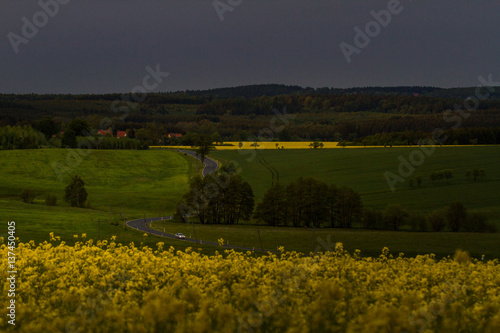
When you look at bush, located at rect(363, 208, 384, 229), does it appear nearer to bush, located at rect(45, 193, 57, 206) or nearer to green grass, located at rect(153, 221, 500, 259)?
green grass, located at rect(153, 221, 500, 259)

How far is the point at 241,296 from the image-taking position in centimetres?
1359

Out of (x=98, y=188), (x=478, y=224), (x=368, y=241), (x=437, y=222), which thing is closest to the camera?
(x=368, y=241)

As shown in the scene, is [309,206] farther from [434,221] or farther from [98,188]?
[98,188]

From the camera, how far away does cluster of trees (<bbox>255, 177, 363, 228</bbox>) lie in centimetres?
7219

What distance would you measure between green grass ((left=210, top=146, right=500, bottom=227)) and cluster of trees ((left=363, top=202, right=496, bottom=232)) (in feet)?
14.0

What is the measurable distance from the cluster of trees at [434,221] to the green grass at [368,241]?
29.3ft

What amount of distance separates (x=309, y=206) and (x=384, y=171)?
47.2 meters

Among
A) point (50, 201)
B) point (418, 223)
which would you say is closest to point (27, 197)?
point (50, 201)

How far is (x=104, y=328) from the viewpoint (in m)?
11.2

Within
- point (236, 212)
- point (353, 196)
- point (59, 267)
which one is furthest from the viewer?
point (236, 212)

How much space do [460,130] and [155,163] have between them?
93.0 m

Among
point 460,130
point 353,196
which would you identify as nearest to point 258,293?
point 353,196

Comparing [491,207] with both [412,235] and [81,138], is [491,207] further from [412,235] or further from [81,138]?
[81,138]

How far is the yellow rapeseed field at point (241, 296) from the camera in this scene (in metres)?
11.3
